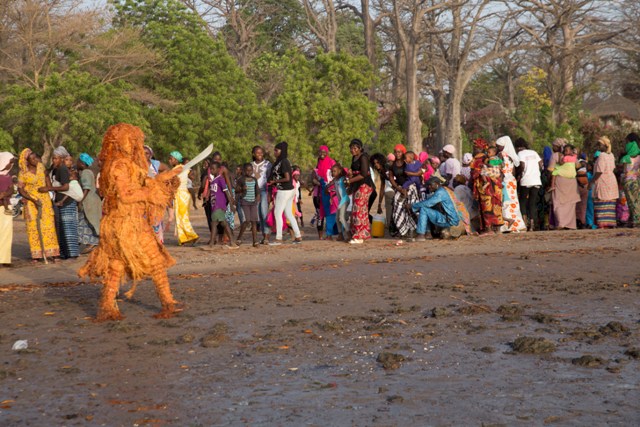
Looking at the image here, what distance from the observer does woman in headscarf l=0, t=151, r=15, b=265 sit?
12609mm

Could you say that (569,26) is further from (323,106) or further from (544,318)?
(544,318)

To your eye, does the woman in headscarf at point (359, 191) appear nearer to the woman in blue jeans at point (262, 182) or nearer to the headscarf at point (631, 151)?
the woman in blue jeans at point (262, 182)

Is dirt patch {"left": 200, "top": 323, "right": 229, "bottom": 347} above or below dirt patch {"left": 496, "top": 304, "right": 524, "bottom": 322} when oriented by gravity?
above

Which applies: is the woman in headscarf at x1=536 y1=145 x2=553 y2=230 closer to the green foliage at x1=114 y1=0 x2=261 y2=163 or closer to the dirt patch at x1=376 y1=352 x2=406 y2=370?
the dirt patch at x1=376 y1=352 x2=406 y2=370

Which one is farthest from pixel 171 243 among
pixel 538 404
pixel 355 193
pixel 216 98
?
pixel 216 98

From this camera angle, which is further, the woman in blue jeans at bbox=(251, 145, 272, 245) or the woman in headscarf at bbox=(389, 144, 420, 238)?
the woman in headscarf at bbox=(389, 144, 420, 238)

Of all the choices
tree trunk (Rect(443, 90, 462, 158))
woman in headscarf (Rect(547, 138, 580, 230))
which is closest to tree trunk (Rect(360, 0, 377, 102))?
tree trunk (Rect(443, 90, 462, 158))

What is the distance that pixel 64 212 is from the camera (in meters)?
13.4

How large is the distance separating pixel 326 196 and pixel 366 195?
4.49 ft

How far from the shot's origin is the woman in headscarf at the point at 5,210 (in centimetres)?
1261

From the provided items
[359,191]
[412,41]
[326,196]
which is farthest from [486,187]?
[412,41]

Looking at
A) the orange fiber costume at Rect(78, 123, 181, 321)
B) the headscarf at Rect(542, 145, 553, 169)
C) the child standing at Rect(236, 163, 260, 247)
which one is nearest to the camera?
the orange fiber costume at Rect(78, 123, 181, 321)

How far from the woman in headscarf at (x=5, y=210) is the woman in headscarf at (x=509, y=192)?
308 inches

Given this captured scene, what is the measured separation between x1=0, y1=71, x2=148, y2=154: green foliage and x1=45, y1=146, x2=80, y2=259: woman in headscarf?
1617cm
